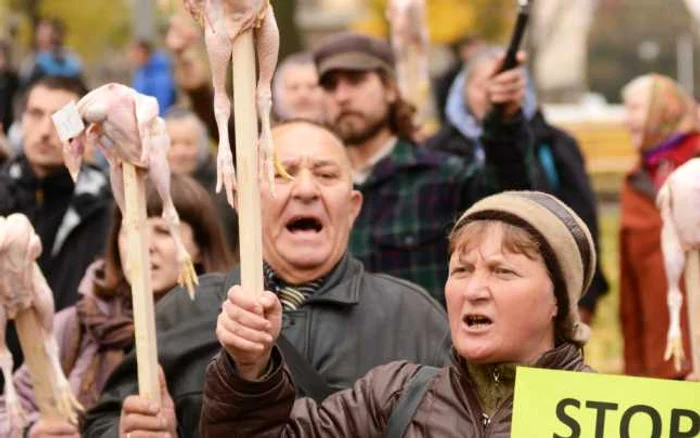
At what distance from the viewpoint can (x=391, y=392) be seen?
482 cm

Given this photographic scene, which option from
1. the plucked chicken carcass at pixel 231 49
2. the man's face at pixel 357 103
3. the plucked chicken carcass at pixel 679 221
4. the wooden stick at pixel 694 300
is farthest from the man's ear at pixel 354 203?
the man's face at pixel 357 103

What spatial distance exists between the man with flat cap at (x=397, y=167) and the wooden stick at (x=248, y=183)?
110 inches

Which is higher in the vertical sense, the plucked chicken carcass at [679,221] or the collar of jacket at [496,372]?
the plucked chicken carcass at [679,221]

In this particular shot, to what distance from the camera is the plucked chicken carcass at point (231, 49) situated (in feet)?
15.4

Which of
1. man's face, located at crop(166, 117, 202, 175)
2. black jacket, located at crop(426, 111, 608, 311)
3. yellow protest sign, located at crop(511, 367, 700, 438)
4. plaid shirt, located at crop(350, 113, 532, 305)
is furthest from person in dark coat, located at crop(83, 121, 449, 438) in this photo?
black jacket, located at crop(426, 111, 608, 311)

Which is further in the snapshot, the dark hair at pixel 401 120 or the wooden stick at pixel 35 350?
the dark hair at pixel 401 120

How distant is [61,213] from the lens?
8406 millimetres

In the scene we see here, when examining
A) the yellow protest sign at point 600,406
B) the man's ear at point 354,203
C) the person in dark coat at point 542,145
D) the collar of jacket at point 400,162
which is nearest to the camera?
the yellow protest sign at point 600,406

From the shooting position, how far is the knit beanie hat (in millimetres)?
4695

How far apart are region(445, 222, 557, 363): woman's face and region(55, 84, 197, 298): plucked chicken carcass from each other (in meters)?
0.96

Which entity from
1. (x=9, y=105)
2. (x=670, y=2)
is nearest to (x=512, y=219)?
(x=9, y=105)

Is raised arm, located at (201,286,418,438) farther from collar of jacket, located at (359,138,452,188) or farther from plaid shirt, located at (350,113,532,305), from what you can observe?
collar of jacket, located at (359,138,452,188)

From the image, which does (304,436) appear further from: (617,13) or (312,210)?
(617,13)

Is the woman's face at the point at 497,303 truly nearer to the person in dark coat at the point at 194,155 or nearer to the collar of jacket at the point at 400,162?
the collar of jacket at the point at 400,162
